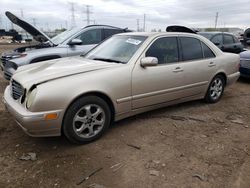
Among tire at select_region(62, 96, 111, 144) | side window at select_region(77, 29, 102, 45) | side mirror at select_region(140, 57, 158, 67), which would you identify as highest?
side window at select_region(77, 29, 102, 45)

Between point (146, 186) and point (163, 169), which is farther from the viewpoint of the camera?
point (163, 169)

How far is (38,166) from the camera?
3.00 m

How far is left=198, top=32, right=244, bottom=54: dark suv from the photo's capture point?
9728mm

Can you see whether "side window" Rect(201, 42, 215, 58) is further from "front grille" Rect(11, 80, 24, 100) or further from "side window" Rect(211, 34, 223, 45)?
"side window" Rect(211, 34, 223, 45)

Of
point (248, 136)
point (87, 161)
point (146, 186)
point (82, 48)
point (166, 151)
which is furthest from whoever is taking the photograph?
point (82, 48)

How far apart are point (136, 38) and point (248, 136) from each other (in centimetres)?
244

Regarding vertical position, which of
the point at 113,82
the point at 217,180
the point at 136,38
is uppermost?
the point at 136,38

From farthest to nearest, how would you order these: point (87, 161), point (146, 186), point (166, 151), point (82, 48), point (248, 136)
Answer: point (82, 48) → point (248, 136) → point (166, 151) → point (87, 161) → point (146, 186)

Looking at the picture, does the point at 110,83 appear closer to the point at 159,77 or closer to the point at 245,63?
the point at 159,77

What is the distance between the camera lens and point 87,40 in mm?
7055

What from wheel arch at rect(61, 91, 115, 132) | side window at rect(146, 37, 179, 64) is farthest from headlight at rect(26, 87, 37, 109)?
side window at rect(146, 37, 179, 64)

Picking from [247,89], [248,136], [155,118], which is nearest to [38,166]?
[155,118]

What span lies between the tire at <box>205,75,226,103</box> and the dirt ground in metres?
0.87

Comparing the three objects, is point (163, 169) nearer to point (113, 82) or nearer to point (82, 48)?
point (113, 82)
